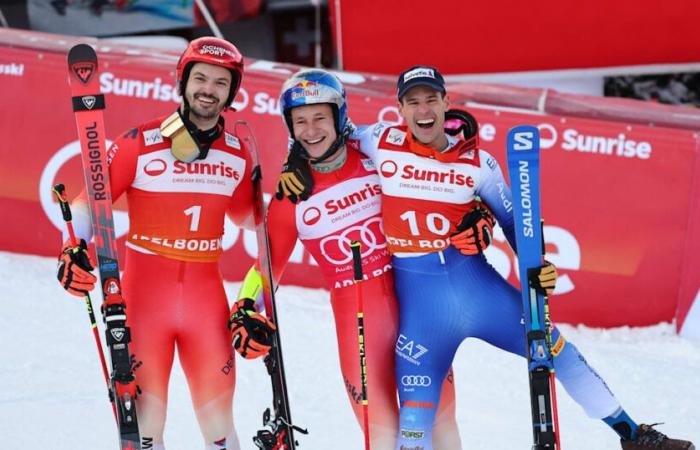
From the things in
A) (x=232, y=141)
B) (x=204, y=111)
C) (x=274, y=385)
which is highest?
(x=204, y=111)

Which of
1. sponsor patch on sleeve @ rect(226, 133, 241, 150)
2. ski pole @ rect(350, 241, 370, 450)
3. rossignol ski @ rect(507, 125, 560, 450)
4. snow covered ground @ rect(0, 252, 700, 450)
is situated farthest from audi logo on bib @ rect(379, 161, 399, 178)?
snow covered ground @ rect(0, 252, 700, 450)

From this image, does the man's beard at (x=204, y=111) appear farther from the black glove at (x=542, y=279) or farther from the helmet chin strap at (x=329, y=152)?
the black glove at (x=542, y=279)

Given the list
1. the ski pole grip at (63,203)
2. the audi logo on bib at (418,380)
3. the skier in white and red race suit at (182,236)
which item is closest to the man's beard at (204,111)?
the skier in white and red race suit at (182,236)

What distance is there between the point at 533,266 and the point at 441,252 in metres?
0.40

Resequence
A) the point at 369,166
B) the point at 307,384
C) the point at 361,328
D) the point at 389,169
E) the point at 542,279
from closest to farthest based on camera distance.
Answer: the point at 542,279, the point at 361,328, the point at 389,169, the point at 369,166, the point at 307,384

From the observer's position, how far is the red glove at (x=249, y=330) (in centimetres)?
429

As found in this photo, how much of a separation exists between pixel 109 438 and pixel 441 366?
2236mm

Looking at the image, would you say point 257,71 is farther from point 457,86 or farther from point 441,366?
point 441,366

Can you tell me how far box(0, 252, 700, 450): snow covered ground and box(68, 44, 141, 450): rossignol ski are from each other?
55.5 inches

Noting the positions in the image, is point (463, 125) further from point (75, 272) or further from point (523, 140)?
point (75, 272)

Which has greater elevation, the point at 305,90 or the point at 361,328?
the point at 305,90

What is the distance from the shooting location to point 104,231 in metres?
4.41

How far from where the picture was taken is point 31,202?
781 cm

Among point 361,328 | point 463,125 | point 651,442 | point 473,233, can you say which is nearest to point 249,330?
point 361,328
